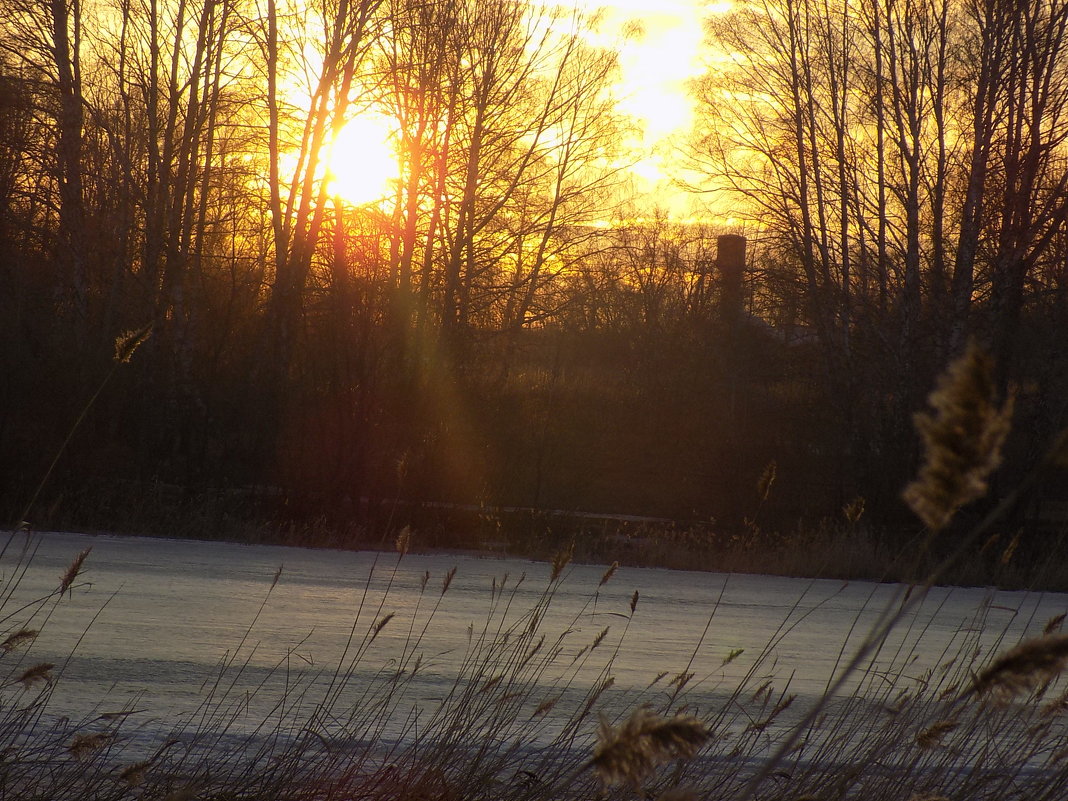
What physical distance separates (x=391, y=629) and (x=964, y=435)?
631 cm

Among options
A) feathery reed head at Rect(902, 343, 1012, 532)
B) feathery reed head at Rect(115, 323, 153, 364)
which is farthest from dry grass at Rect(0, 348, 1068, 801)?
feathery reed head at Rect(115, 323, 153, 364)

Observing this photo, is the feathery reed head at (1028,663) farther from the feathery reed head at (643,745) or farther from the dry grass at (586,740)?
the feathery reed head at (643,745)

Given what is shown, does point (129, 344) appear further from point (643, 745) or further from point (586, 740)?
point (586, 740)

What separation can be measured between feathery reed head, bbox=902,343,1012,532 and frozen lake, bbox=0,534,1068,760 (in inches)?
55.6

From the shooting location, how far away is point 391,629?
24.0ft

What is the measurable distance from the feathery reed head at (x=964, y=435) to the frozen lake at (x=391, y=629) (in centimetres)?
141

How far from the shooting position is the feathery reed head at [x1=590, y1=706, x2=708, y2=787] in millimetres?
1491

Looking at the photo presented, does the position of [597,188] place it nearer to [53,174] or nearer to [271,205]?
[271,205]

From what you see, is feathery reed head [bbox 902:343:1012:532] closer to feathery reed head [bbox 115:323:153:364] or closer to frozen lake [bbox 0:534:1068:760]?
frozen lake [bbox 0:534:1068:760]

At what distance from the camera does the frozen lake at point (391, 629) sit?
A: 4.86m

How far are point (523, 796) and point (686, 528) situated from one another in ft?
47.4

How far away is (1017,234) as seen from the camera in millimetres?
16266

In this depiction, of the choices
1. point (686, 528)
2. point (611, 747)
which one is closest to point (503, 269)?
point (686, 528)

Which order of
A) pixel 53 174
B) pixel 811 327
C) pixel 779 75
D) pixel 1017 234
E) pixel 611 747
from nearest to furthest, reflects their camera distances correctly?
pixel 611 747 < pixel 1017 234 < pixel 53 174 < pixel 779 75 < pixel 811 327
